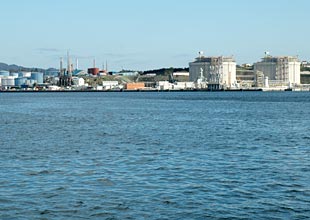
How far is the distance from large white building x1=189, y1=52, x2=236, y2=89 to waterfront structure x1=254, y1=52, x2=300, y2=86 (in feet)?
32.0

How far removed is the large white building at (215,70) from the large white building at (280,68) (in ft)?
31.6

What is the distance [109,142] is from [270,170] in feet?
27.8

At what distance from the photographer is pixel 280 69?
575 ft

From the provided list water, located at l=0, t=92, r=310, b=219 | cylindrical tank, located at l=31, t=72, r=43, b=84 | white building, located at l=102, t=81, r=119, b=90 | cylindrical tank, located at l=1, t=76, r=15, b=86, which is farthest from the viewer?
cylindrical tank, located at l=31, t=72, r=43, b=84

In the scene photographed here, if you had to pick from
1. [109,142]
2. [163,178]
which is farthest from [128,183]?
[109,142]

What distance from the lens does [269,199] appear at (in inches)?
460

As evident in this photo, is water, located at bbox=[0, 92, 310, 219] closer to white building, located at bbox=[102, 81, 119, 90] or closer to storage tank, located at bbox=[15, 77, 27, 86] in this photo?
white building, located at bbox=[102, 81, 119, 90]

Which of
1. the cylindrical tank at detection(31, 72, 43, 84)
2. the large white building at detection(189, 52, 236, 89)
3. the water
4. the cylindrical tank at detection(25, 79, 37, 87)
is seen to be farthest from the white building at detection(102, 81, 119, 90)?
the water

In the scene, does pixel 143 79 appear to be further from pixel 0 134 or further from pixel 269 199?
pixel 269 199

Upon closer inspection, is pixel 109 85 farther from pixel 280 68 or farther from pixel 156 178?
pixel 156 178

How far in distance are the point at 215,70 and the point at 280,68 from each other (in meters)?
19.4

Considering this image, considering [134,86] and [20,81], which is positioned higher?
[20,81]

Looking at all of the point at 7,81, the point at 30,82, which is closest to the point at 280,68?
the point at 30,82

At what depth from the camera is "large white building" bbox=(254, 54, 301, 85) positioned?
6875 inches
